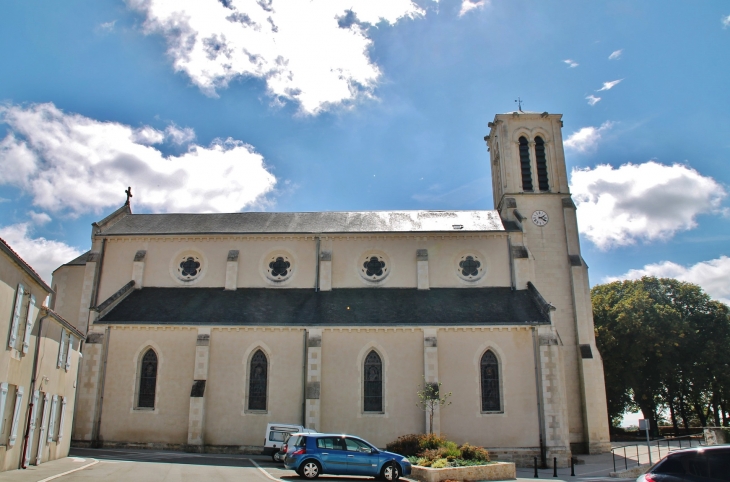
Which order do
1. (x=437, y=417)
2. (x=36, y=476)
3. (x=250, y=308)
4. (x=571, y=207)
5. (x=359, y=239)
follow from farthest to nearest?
(x=571, y=207) → (x=359, y=239) → (x=250, y=308) → (x=437, y=417) → (x=36, y=476)

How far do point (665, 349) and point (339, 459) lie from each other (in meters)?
29.8

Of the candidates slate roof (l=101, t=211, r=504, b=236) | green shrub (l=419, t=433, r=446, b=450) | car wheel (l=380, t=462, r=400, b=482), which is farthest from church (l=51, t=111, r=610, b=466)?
car wheel (l=380, t=462, r=400, b=482)

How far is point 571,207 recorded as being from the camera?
3080 centimetres

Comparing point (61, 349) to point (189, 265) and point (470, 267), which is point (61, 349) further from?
point (470, 267)

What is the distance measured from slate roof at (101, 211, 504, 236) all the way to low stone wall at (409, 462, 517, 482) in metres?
12.9

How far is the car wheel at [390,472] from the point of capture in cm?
1678

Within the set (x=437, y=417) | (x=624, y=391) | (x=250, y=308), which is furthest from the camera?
(x=624, y=391)

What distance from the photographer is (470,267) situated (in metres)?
28.2

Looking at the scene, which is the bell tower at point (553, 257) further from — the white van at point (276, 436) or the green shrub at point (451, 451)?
the white van at point (276, 436)

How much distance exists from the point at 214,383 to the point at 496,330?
12.7m

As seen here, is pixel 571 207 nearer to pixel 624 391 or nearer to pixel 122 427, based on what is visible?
pixel 624 391

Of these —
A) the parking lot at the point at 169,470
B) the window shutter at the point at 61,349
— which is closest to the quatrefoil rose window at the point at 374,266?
the parking lot at the point at 169,470

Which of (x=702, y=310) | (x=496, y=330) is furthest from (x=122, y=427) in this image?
(x=702, y=310)

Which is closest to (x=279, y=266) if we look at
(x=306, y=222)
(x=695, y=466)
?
(x=306, y=222)
